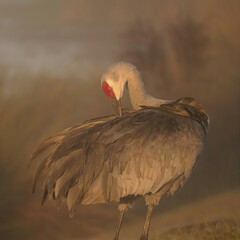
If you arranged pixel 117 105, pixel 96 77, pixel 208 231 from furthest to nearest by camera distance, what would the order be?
pixel 208 231 < pixel 96 77 < pixel 117 105

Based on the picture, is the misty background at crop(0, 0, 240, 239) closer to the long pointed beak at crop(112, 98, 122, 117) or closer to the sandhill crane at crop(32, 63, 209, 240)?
the long pointed beak at crop(112, 98, 122, 117)

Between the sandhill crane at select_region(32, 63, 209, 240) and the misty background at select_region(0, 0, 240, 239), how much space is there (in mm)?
349

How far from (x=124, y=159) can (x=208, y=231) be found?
0.87 m

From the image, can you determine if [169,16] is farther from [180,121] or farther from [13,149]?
[13,149]

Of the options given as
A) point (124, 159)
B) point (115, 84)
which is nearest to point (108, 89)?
point (115, 84)

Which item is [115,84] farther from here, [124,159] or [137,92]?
[124,159]

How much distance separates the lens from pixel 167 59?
124 inches

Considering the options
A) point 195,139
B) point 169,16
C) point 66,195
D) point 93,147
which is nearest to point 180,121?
point 195,139

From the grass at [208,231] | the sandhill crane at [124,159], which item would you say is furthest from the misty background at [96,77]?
the sandhill crane at [124,159]

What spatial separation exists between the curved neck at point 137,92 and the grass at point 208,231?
2.16 ft

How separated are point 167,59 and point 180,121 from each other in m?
0.60

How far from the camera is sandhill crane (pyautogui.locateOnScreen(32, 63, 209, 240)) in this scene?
2.51 m

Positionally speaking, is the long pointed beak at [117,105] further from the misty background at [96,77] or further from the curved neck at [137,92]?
the misty background at [96,77]

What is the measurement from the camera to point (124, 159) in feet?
8.29
